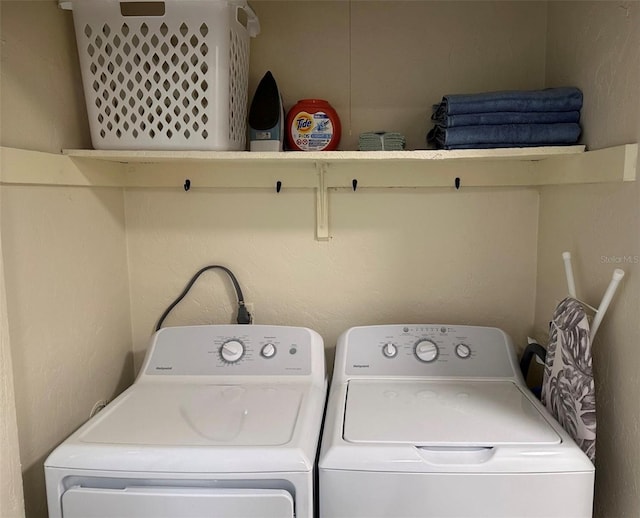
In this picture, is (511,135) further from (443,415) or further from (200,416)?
(200,416)

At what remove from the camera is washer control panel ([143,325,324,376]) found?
149 centimetres

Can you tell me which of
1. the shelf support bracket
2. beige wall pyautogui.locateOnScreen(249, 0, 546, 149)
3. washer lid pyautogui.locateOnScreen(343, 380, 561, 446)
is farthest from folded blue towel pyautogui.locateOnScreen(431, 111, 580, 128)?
washer lid pyautogui.locateOnScreen(343, 380, 561, 446)

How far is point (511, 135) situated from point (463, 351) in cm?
59

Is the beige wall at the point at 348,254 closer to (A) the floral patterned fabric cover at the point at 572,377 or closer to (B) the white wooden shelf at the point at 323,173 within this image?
(B) the white wooden shelf at the point at 323,173

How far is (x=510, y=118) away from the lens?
1.37 metres

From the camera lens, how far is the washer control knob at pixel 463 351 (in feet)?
4.89

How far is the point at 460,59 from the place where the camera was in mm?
1612

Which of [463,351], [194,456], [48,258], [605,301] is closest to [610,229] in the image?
[605,301]

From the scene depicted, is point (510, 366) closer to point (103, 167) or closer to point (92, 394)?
point (92, 394)

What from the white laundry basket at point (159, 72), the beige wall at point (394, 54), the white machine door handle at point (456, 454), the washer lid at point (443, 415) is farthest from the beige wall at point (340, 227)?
the white machine door handle at point (456, 454)

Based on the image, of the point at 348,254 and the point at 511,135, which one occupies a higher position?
the point at 511,135

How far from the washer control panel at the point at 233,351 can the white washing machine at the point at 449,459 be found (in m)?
0.20

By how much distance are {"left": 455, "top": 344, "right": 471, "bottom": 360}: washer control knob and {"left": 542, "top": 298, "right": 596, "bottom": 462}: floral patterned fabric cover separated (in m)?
0.21

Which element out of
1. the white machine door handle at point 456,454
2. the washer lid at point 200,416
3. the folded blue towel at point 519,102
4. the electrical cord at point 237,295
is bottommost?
the white machine door handle at point 456,454
